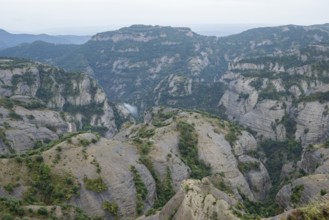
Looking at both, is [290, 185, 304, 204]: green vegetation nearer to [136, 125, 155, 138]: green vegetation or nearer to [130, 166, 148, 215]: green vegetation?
[130, 166, 148, 215]: green vegetation

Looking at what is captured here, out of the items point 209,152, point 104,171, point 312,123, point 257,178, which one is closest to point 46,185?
point 104,171

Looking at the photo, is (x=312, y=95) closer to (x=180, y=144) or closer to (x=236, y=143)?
(x=236, y=143)

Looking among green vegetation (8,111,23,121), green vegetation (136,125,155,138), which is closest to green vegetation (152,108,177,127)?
green vegetation (136,125,155,138)

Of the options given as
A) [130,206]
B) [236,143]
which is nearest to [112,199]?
[130,206]

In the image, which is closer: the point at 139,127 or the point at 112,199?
the point at 112,199

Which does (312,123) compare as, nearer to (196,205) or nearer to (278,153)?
(278,153)
